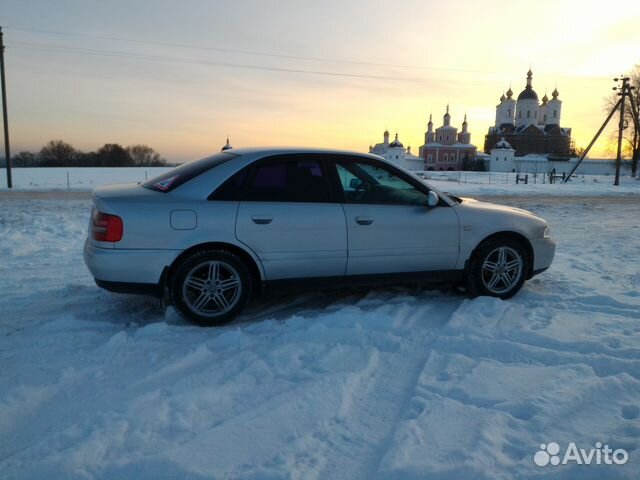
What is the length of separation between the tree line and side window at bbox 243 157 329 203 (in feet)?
207

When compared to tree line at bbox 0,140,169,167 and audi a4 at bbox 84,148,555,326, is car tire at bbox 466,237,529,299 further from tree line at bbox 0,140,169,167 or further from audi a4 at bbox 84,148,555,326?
tree line at bbox 0,140,169,167

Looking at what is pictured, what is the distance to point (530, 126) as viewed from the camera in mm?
103375

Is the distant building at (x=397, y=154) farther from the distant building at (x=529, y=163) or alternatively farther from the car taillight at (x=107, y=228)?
the car taillight at (x=107, y=228)

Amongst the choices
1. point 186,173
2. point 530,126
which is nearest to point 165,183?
point 186,173

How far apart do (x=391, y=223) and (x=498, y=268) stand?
1.35 metres

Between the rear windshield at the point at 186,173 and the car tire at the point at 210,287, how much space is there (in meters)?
0.72

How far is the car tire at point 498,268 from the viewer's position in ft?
16.7

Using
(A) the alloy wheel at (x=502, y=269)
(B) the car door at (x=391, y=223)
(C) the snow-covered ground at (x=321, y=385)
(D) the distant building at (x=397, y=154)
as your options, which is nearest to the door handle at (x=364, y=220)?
(B) the car door at (x=391, y=223)

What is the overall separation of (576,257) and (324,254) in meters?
4.67

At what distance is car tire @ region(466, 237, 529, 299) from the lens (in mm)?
5082

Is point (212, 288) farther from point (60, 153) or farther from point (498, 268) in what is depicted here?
point (60, 153)

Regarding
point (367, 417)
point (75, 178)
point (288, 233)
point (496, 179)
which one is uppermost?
point (496, 179)

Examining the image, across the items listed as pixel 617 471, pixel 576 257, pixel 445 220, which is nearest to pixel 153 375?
pixel 617 471

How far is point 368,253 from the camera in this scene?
4.67 m
